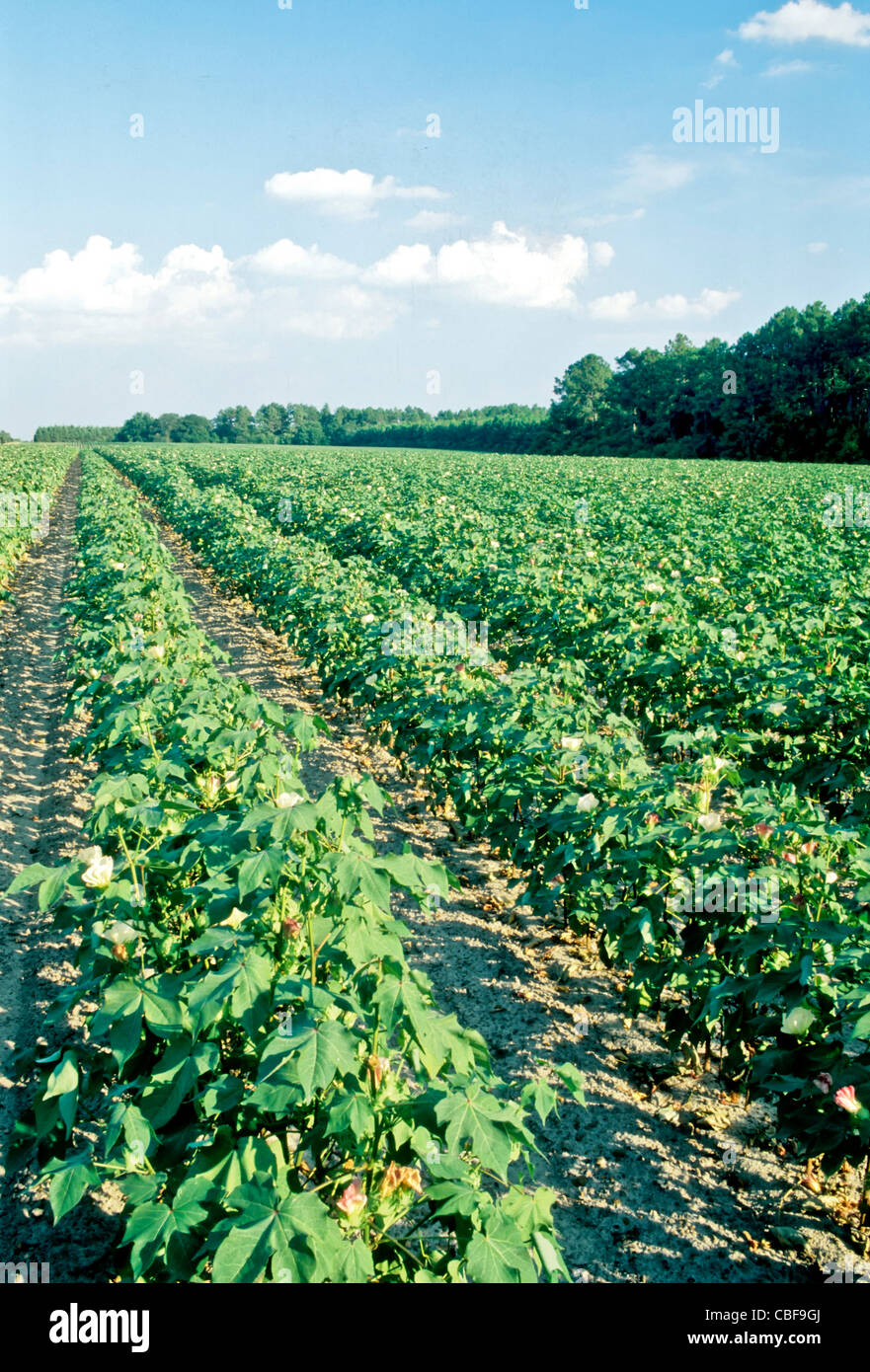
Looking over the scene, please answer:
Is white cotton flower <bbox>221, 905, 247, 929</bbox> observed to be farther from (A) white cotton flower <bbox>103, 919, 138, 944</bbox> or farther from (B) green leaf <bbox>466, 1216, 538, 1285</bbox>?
(B) green leaf <bbox>466, 1216, 538, 1285</bbox>

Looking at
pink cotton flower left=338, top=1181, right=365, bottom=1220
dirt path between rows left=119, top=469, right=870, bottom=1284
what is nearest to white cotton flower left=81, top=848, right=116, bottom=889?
pink cotton flower left=338, top=1181, right=365, bottom=1220

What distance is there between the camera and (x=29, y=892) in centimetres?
505

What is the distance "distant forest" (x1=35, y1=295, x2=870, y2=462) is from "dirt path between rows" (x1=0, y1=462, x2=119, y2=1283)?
46.1m

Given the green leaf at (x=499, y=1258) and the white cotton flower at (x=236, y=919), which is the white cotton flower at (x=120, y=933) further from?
the green leaf at (x=499, y=1258)

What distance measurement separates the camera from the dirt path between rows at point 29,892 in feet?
9.24

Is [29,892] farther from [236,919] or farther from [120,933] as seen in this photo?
[236,919]

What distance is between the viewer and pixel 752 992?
287 cm

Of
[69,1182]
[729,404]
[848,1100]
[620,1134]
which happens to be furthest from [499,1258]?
[729,404]

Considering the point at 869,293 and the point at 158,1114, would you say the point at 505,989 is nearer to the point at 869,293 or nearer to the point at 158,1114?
the point at 158,1114

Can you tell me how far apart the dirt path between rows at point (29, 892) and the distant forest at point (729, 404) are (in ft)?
151

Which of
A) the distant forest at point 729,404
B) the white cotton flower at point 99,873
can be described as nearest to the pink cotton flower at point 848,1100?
the white cotton flower at point 99,873

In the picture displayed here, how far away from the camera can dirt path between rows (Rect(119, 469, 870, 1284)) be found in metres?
2.78

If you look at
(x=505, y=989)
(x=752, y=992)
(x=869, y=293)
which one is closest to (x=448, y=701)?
(x=505, y=989)
